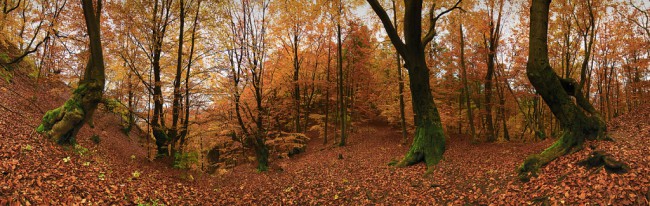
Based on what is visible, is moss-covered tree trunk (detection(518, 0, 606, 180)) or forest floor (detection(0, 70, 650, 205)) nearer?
forest floor (detection(0, 70, 650, 205))

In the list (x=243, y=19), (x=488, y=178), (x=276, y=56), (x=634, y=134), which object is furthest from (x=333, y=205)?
(x=276, y=56)

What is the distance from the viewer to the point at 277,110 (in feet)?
71.2

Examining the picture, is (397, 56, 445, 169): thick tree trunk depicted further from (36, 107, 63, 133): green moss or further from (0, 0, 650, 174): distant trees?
(36, 107, 63, 133): green moss

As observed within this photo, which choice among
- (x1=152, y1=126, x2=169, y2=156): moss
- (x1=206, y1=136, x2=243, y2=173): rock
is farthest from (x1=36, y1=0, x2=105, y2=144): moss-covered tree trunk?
(x1=206, y1=136, x2=243, y2=173): rock

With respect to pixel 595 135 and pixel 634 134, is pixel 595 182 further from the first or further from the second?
pixel 634 134

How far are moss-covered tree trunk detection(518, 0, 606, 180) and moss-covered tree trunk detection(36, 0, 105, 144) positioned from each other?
39.0 feet

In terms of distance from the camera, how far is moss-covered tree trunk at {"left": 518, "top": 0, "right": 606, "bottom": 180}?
716cm

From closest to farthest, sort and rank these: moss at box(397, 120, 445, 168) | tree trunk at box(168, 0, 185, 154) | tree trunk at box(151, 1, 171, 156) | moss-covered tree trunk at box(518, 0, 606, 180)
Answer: moss-covered tree trunk at box(518, 0, 606, 180)
moss at box(397, 120, 445, 168)
tree trunk at box(151, 1, 171, 156)
tree trunk at box(168, 0, 185, 154)

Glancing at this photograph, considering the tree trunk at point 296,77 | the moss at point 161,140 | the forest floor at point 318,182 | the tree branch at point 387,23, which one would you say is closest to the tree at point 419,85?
the tree branch at point 387,23

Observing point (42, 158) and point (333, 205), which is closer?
point (42, 158)

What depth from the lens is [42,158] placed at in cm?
682

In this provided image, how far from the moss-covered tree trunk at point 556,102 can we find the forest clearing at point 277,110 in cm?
3

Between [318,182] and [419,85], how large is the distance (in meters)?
4.83

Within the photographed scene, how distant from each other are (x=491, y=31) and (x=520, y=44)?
184 inches
